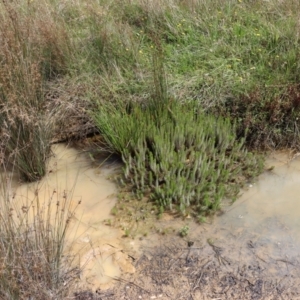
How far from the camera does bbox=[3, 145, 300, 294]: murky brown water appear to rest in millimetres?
3496

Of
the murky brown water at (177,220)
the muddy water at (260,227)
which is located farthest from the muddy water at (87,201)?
the muddy water at (260,227)

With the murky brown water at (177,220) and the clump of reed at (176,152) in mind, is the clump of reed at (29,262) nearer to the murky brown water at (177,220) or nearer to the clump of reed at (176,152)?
the murky brown water at (177,220)

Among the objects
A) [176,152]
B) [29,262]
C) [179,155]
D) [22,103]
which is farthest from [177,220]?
[22,103]

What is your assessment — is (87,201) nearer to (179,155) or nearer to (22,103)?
(179,155)

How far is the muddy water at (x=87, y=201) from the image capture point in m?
3.44

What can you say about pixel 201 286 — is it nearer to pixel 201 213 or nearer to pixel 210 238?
pixel 210 238

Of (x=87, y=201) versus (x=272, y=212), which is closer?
(x=272, y=212)

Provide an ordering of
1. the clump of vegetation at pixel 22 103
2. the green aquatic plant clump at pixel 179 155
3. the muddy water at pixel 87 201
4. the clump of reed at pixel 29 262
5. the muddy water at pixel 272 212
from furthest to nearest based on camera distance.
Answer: the clump of vegetation at pixel 22 103, the green aquatic plant clump at pixel 179 155, the muddy water at pixel 272 212, the muddy water at pixel 87 201, the clump of reed at pixel 29 262

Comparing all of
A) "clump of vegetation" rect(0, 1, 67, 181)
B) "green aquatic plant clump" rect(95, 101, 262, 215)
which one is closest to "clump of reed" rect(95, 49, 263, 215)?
"green aquatic plant clump" rect(95, 101, 262, 215)

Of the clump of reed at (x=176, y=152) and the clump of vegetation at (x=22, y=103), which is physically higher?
the clump of vegetation at (x=22, y=103)

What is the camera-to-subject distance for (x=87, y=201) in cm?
410

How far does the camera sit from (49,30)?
510 centimetres

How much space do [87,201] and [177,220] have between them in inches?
30.9

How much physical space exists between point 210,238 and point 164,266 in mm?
432
